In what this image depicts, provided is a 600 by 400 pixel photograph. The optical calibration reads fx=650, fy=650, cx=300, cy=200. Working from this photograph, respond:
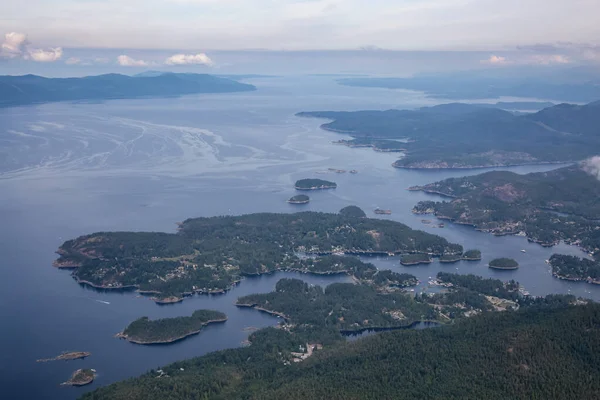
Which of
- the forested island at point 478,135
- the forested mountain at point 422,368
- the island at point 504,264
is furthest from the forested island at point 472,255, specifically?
the forested island at point 478,135

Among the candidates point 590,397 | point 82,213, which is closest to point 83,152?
point 82,213

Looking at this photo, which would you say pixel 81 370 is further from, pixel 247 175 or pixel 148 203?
pixel 247 175

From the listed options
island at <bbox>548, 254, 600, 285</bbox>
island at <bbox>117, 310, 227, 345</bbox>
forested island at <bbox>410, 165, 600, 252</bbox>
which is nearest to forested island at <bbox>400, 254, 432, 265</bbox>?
island at <bbox>548, 254, 600, 285</bbox>

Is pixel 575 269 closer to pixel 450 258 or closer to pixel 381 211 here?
pixel 450 258

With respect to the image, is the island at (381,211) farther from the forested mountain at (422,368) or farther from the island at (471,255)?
the forested mountain at (422,368)

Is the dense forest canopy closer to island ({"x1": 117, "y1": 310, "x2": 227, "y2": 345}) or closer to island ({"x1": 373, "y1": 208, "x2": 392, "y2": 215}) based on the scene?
island ({"x1": 373, "y1": 208, "x2": 392, "y2": 215})

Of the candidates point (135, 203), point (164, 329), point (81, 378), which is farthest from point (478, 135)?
point (81, 378)
